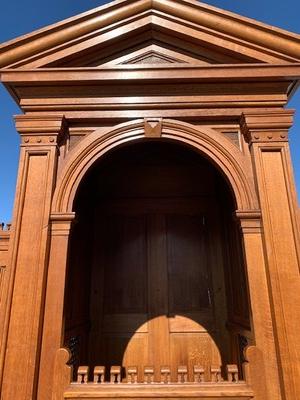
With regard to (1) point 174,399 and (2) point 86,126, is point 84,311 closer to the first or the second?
(1) point 174,399

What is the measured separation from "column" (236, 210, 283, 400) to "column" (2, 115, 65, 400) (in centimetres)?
162

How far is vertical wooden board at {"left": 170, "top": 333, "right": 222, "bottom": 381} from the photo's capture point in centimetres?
365

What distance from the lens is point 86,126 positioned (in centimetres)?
296

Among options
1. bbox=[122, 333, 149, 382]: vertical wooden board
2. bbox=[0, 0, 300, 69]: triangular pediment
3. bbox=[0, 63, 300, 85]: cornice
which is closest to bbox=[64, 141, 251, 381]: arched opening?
bbox=[122, 333, 149, 382]: vertical wooden board

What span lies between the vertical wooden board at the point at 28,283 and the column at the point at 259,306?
1.63m

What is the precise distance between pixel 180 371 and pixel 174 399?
18 cm

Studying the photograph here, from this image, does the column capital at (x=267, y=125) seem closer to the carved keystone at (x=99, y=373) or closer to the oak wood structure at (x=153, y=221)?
the oak wood structure at (x=153, y=221)

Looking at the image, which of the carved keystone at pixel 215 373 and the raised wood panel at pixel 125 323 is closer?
the carved keystone at pixel 215 373

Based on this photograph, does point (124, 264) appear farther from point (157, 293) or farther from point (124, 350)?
point (124, 350)

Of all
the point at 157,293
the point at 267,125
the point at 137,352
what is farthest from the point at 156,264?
the point at 267,125

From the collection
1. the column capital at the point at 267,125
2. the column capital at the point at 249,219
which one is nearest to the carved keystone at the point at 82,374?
the column capital at the point at 249,219

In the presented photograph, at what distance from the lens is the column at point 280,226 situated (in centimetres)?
228

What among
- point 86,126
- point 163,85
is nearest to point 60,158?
point 86,126

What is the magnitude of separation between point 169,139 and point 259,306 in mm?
1615
